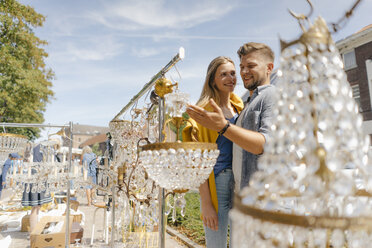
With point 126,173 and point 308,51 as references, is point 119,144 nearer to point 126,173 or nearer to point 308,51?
point 126,173

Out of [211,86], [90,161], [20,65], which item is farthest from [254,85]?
[20,65]

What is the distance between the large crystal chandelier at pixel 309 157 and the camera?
0.48 m

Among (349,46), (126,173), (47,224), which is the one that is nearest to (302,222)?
(126,173)

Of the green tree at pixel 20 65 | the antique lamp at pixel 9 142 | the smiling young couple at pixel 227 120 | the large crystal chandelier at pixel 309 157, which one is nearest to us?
the large crystal chandelier at pixel 309 157

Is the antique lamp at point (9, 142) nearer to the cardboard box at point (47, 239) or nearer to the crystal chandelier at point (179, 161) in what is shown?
the cardboard box at point (47, 239)

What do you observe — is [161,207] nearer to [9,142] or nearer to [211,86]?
[211,86]

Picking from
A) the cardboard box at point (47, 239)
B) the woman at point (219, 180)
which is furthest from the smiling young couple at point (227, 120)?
the cardboard box at point (47, 239)

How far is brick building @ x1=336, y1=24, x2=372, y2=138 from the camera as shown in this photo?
43.6 feet

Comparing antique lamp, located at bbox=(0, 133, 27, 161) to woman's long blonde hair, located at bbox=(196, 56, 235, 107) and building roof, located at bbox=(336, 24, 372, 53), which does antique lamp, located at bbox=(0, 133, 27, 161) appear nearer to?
woman's long blonde hair, located at bbox=(196, 56, 235, 107)

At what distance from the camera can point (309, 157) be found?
20.0 inches

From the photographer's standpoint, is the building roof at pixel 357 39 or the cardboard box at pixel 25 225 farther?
the building roof at pixel 357 39

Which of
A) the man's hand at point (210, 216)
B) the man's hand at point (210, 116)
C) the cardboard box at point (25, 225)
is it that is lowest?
the cardboard box at point (25, 225)

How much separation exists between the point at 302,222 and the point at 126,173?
7.62ft

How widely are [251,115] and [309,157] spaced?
0.80 meters
